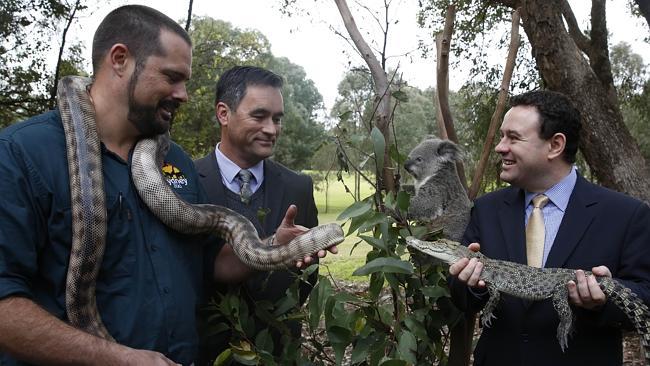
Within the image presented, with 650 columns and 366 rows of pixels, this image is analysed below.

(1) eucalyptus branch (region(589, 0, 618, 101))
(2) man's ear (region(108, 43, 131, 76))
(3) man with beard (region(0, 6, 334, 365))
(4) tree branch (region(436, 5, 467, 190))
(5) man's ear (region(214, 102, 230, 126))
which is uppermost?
(1) eucalyptus branch (region(589, 0, 618, 101))

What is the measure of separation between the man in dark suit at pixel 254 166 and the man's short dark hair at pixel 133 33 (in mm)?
1346

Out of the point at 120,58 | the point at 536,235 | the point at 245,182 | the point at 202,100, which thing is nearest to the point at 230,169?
the point at 245,182

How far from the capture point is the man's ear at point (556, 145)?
3.31 m

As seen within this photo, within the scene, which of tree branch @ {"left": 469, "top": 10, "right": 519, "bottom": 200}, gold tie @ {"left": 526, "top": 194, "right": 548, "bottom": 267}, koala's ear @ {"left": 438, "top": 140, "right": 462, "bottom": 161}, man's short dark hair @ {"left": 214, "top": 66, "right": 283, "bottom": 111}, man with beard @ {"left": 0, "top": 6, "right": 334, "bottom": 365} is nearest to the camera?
man with beard @ {"left": 0, "top": 6, "right": 334, "bottom": 365}

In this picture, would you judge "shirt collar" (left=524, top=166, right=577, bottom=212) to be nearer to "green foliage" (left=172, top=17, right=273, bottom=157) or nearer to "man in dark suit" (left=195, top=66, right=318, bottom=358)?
"man in dark suit" (left=195, top=66, right=318, bottom=358)

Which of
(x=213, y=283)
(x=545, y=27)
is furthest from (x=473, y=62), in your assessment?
(x=213, y=283)

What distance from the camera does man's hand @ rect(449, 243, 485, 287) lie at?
9.68 feet

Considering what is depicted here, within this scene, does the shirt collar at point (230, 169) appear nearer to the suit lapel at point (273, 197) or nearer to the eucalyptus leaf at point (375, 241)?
the suit lapel at point (273, 197)

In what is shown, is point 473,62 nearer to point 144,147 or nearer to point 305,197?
point 305,197

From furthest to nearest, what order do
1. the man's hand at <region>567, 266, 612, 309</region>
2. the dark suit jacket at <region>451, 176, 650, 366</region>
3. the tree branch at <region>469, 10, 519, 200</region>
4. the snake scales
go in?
the tree branch at <region>469, 10, 519, 200</region> → the dark suit jacket at <region>451, 176, 650, 366</region> → the man's hand at <region>567, 266, 612, 309</region> → the snake scales

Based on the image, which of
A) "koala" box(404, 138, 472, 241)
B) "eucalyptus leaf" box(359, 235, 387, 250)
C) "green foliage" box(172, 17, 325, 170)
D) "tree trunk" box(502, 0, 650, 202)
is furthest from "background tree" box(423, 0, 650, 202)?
"eucalyptus leaf" box(359, 235, 387, 250)

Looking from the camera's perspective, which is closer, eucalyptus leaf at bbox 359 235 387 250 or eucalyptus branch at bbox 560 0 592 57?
eucalyptus leaf at bbox 359 235 387 250

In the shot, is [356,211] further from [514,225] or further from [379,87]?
[379,87]

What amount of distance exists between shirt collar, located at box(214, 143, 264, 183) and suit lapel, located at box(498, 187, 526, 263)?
1807mm
